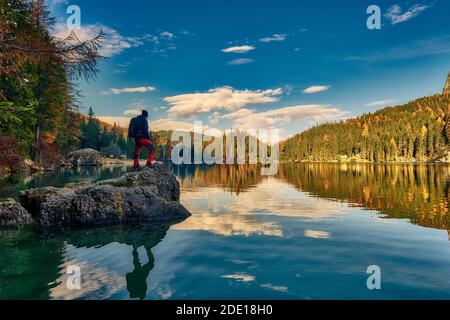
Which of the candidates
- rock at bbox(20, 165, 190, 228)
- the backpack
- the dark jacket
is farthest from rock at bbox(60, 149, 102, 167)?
rock at bbox(20, 165, 190, 228)

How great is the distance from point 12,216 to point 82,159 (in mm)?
80789

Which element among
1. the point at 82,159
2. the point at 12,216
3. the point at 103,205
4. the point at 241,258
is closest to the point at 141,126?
the point at 103,205

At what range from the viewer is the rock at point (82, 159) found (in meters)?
86.1

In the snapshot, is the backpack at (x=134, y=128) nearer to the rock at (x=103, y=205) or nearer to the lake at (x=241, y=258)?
the rock at (x=103, y=205)


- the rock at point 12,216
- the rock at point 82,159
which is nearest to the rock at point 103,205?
the rock at point 12,216

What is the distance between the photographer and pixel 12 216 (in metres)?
14.9

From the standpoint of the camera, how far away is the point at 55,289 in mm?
7332

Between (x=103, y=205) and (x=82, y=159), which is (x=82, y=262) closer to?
(x=103, y=205)

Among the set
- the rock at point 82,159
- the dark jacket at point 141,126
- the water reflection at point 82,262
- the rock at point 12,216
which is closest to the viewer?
the water reflection at point 82,262

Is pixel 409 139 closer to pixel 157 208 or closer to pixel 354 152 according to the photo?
pixel 354 152

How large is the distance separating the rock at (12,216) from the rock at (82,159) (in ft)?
241

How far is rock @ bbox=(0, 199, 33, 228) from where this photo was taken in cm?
1466
